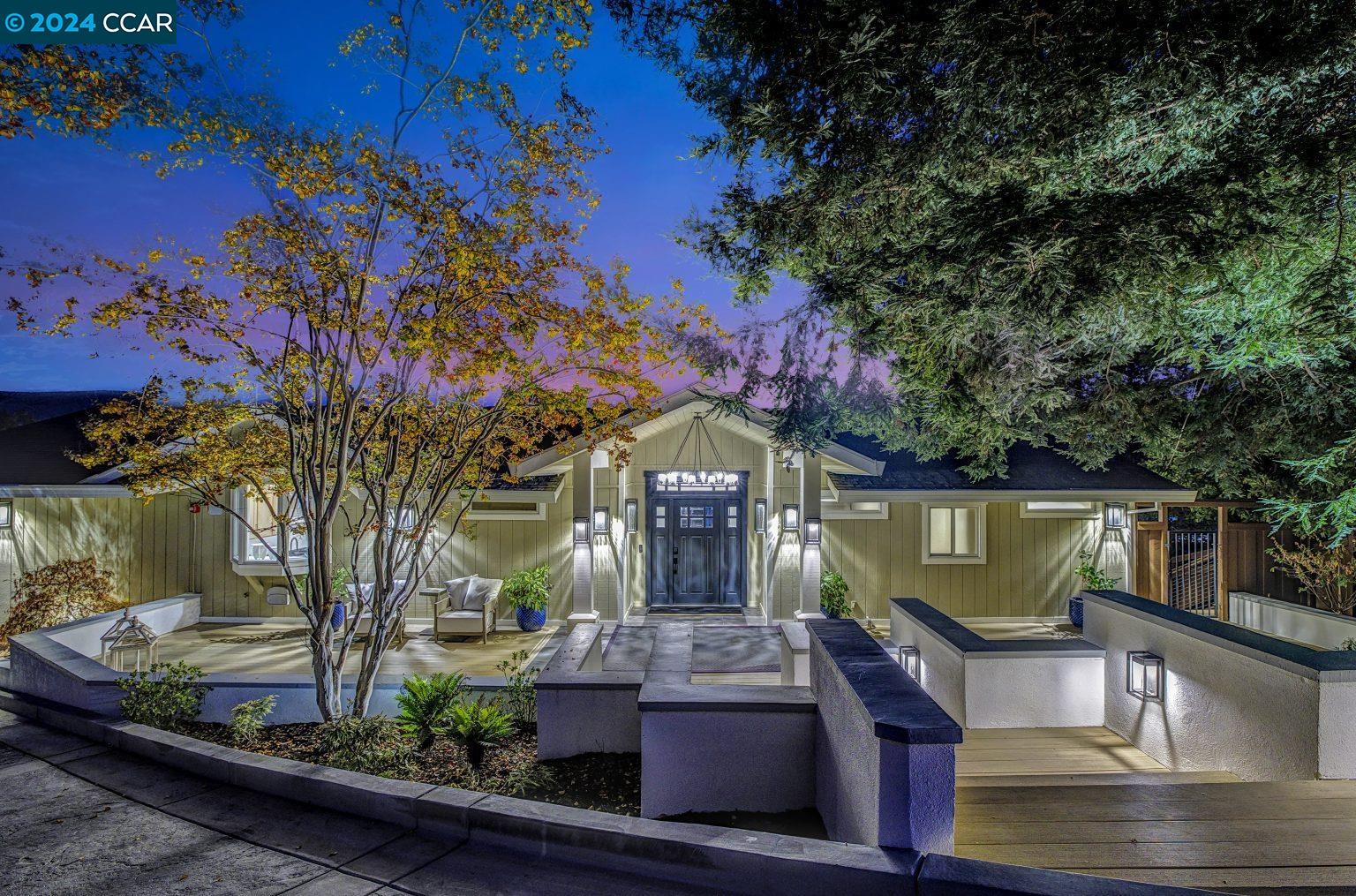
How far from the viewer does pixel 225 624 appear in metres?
10.9

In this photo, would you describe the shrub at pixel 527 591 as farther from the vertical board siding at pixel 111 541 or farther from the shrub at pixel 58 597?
the shrub at pixel 58 597

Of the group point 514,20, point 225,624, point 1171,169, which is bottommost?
point 225,624

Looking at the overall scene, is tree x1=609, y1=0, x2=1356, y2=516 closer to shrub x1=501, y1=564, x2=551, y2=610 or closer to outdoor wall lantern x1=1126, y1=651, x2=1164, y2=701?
outdoor wall lantern x1=1126, y1=651, x2=1164, y2=701

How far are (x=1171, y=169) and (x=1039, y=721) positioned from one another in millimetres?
5211

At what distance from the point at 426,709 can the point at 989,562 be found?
387 inches

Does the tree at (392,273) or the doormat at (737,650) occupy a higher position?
→ the tree at (392,273)

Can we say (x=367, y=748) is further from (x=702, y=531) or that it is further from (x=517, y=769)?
(x=702, y=531)

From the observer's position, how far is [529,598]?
1043 cm

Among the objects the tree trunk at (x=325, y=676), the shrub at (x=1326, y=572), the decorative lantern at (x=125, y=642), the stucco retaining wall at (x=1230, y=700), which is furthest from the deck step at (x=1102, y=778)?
the decorative lantern at (x=125, y=642)

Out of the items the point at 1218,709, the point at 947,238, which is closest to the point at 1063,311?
the point at 947,238

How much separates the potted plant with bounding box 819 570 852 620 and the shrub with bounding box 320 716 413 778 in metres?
6.87

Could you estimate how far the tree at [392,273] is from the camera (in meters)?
5.44

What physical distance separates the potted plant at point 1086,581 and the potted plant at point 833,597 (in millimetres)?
3935

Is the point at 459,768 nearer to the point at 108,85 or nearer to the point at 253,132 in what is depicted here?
the point at 253,132
